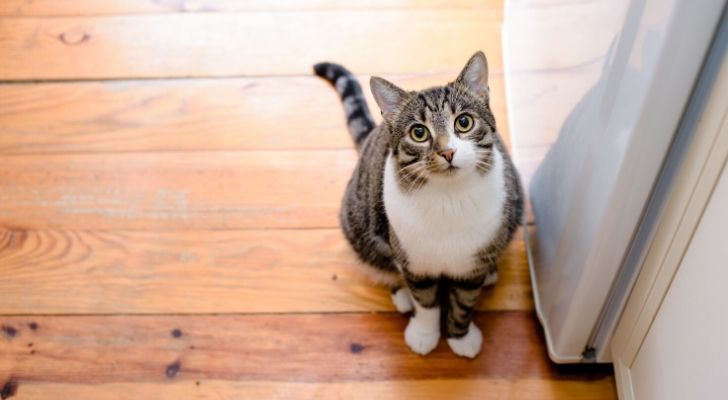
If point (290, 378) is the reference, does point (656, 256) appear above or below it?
above

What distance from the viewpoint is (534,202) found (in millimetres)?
1345

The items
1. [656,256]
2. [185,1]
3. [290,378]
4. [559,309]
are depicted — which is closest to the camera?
[656,256]

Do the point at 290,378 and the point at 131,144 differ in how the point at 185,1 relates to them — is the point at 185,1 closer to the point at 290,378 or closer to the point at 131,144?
the point at 131,144

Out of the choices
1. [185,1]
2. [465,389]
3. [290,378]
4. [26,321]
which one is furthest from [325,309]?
[185,1]

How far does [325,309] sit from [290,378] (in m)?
0.16

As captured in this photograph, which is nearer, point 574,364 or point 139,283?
point 574,364

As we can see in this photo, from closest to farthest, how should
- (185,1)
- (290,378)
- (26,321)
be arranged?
(290,378) < (26,321) < (185,1)

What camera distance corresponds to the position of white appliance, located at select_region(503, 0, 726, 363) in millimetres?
724

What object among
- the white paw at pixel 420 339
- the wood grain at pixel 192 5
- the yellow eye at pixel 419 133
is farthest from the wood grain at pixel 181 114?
the yellow eye at pixel 419 133

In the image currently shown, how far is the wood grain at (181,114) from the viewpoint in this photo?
163cm

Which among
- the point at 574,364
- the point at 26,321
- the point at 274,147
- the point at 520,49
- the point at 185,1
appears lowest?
→ the point at 26,321

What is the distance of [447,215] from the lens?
102cm

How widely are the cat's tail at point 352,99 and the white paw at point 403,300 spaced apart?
1.17 feet

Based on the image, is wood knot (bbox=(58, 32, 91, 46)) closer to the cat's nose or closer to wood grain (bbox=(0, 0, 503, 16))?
wood grain (bbox=(0, 0, 503, 16))
